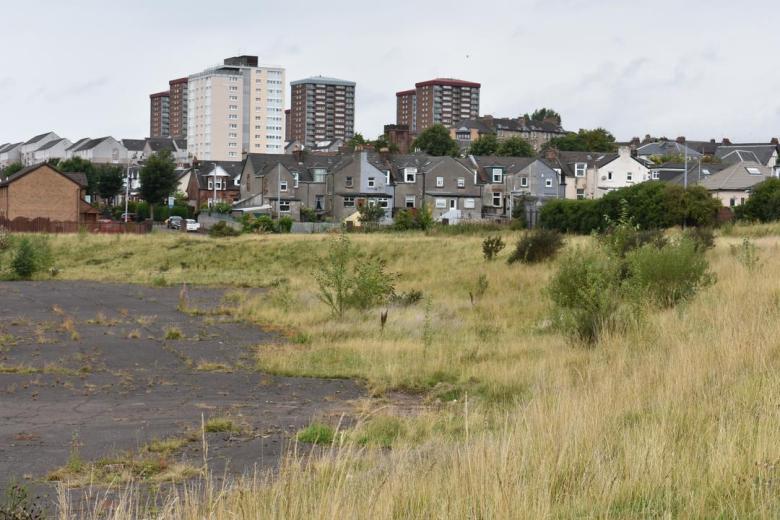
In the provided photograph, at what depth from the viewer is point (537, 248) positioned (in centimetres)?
4184

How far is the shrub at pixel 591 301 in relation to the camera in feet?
64.1

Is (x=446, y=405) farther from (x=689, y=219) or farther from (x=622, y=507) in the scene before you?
(x=689, y=219)

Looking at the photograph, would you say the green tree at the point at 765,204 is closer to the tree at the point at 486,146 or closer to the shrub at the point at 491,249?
the shrub at the point at 491,249

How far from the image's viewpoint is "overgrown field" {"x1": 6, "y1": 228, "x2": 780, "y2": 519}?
20.8ft

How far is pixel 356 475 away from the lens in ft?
24.1

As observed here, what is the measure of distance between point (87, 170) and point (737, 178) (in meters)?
86.3

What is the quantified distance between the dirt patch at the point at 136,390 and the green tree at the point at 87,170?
104 meters

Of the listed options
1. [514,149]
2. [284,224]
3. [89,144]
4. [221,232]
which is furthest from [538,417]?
[89,144]

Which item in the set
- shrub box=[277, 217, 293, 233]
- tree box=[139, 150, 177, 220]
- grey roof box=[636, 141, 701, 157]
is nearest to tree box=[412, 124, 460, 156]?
grey roof box=[636, 141, 701, 157]

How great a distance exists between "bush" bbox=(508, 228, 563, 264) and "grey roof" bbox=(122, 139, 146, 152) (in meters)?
163

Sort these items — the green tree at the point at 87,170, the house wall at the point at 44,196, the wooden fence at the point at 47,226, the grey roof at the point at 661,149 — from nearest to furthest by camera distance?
1. the wooden fence at the point at 47,226
2. the house wall at the point at 44,196
3. the green tree at the point at 87,170
4. the grey roof at the point at 661,149

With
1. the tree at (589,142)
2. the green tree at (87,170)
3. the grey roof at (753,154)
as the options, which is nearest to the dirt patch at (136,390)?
the grey roof at (753,154)

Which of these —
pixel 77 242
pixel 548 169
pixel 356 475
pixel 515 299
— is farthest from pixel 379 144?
pixel 356 475

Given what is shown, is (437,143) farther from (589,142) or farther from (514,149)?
(589,142)
